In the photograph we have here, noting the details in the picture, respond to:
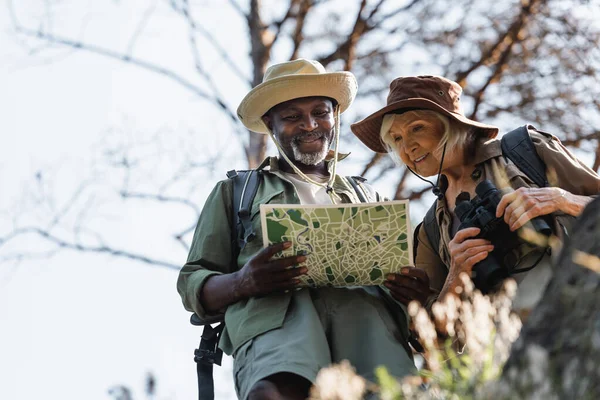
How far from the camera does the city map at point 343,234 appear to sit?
414cm

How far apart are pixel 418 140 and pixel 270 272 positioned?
3.47 ft

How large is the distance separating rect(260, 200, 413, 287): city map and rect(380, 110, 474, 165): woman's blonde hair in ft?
2.14

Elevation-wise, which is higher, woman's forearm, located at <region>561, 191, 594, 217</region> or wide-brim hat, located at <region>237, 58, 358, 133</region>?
wide-brim hat, located at <region>237, 58, 358, 133</region>

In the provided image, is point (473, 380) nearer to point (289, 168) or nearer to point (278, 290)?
point (278, 290)

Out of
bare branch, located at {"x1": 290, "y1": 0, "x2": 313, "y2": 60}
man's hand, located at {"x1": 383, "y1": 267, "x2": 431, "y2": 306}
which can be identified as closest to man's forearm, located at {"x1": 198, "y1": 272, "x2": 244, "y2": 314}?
man's hand, located at {"x1": 383, "y1": 267, "x2": 431, "y2": 306}

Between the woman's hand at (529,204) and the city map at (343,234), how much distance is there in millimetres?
432

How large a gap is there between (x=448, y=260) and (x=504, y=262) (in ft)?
1.14

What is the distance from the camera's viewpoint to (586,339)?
237 centimetres

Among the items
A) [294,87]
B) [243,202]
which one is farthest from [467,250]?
[294,87]

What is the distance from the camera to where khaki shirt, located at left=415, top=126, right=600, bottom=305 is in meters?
4.39

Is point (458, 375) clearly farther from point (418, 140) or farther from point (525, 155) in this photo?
point (418, 140)

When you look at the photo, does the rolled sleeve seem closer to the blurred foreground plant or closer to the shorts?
the shorts

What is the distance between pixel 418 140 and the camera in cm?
475

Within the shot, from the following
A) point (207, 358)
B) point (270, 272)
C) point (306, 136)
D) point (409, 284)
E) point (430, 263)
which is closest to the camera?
point (270, 272)
